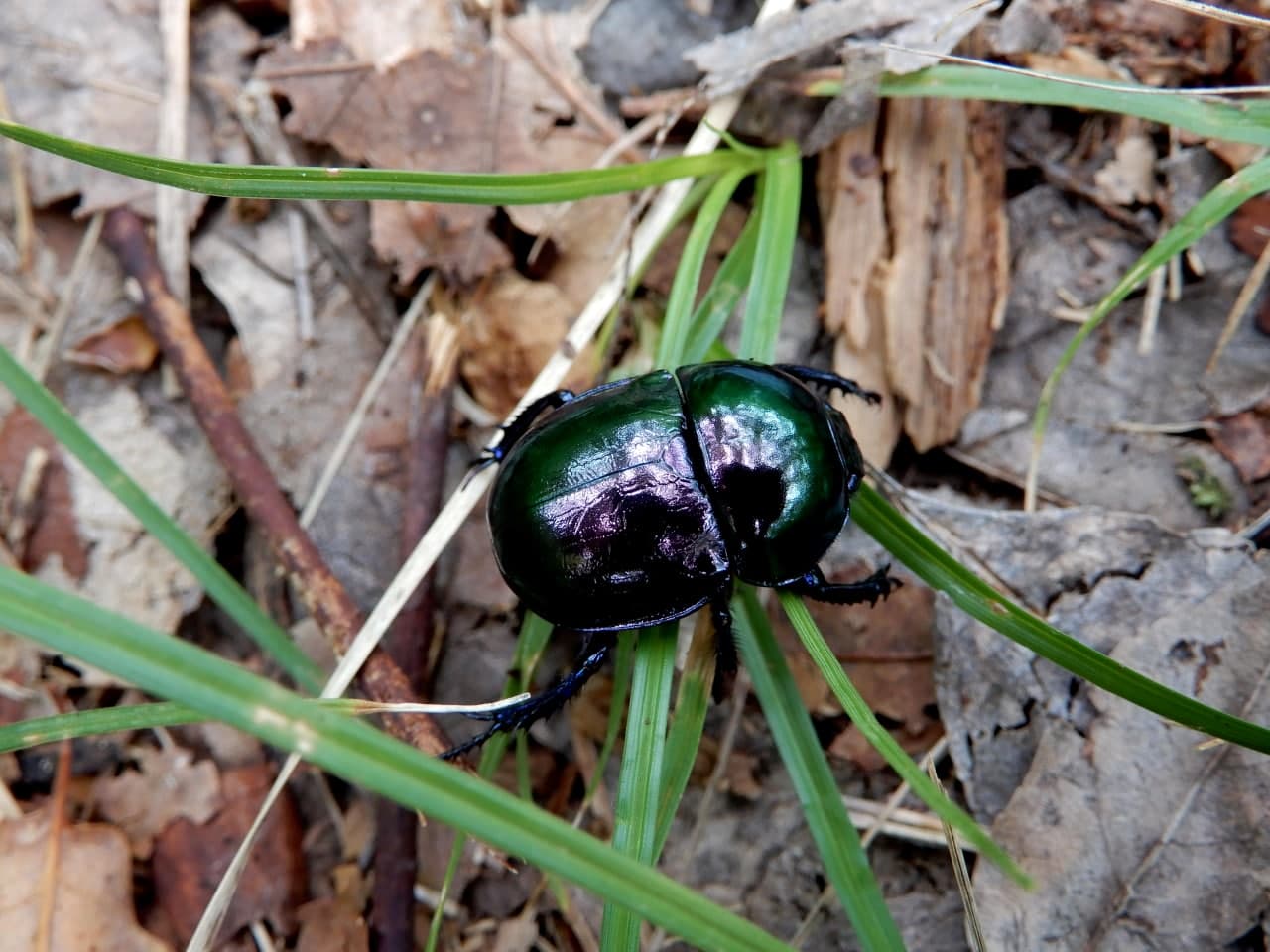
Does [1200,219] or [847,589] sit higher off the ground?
[1200,219]

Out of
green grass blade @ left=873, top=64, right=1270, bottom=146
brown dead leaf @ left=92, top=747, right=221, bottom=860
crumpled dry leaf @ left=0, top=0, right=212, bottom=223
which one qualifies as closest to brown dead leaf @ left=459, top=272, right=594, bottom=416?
crumpled dry leaf @ left=0, top=0, right=212, bottom=223

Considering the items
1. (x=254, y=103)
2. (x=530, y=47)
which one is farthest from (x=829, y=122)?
(x=254, y=103)

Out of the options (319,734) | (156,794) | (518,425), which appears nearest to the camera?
(319,734)

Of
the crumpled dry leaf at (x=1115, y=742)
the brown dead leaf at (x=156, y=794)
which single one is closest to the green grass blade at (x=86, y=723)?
the brown dead leaf at (x=156, y=794)

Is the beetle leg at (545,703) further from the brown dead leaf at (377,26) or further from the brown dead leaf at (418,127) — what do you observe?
the brown dead leaf at (377,26)

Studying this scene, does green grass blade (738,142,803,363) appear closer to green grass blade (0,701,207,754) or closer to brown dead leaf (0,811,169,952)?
green grass blade (0,701,207,754)

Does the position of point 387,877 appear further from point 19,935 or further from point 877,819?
point 877,819

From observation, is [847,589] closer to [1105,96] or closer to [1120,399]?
[1120,399]

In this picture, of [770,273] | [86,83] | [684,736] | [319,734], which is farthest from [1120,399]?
[86,83]
